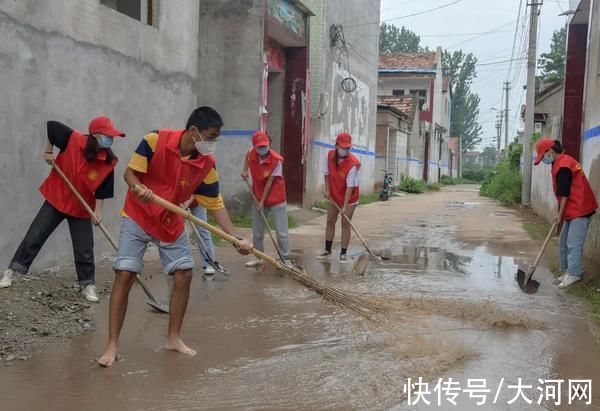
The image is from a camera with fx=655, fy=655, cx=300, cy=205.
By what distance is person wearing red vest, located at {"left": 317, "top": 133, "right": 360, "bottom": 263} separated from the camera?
8211 millimetres

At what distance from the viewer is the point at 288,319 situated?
212 inches

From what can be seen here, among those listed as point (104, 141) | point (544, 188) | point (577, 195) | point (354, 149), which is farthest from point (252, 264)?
point (354, 149)

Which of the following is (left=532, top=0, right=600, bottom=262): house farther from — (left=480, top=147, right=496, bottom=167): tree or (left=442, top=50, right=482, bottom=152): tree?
(left=480, top=147, right=496, bottom=167): tree

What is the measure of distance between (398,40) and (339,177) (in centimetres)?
7298

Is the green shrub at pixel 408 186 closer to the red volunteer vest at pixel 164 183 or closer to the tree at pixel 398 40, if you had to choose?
the red volunteer vest at pixel 164 183

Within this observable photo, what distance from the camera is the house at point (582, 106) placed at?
7.93 m

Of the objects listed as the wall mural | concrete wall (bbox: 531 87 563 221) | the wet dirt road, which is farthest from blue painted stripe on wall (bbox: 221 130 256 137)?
concrete wall (bbox: 531 87 563 221)

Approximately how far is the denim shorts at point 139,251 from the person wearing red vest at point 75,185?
1.33 metres

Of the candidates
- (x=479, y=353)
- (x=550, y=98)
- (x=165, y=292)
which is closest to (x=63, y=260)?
(x=165, y=292)

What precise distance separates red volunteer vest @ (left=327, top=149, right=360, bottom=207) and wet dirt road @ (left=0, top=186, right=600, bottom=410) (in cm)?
127

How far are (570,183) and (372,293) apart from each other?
230cm

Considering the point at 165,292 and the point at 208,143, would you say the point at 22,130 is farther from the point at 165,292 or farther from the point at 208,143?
the point at 208,143

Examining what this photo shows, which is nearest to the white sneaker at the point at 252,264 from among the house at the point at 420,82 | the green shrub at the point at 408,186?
the green shrub at the point at 408,186

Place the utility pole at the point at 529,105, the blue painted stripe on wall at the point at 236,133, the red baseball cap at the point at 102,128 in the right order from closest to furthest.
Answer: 1. the red baseball cap at the point at 102,128
2. the blue painted stripe on wall at the point at 236,133
3. the utility pole at the point at 529,105
